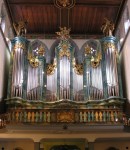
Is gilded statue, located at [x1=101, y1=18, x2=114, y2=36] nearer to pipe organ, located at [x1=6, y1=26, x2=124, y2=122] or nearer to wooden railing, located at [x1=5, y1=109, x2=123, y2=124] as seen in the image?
pipe organ, located at [x1=6, y1=26, x2=124, y2=122]

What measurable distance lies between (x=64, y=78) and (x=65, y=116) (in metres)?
2.32

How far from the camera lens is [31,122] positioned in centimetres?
1307

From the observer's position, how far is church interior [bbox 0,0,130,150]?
13.2 meters

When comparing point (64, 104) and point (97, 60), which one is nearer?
point (64, 104)

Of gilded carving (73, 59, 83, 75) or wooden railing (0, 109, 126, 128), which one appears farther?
gilded carving (73, 59, 83, 75)

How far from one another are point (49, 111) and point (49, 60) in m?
4.15

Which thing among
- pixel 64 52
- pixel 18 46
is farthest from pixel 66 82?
pixel 18 46

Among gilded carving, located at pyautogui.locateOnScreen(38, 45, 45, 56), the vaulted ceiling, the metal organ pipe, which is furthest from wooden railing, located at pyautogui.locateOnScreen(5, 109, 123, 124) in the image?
the vaulted ceiling

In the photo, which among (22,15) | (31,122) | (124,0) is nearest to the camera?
(31,122)

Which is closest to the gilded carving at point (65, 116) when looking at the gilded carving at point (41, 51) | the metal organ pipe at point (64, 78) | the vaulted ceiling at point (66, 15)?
the metal organ pipe at point (64, 78)

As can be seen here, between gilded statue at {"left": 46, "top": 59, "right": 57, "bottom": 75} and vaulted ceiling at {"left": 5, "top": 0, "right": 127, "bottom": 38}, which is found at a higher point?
vaulted ceiling at {"left": 5, "top": 0, "right": 127, "bottom": 38}

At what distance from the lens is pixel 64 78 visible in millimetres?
14945

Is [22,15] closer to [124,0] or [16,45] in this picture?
[16,45]

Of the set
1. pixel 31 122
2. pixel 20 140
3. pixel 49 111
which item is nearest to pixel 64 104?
pixel 49 111
